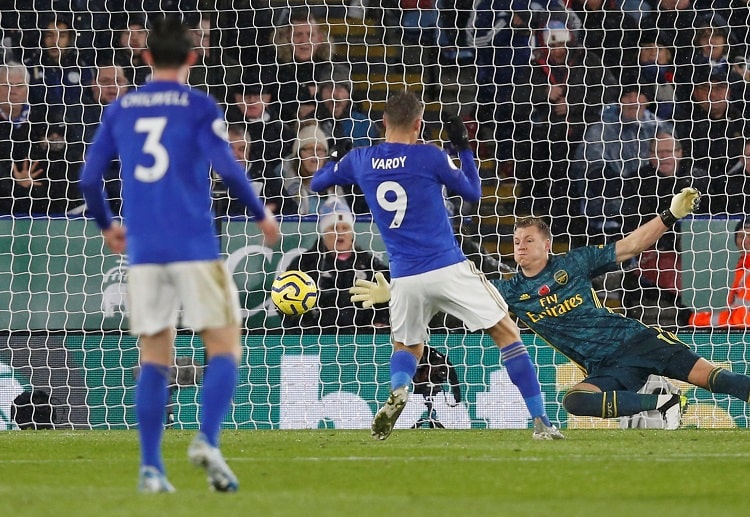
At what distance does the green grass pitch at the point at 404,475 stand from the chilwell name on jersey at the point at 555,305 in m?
0.77

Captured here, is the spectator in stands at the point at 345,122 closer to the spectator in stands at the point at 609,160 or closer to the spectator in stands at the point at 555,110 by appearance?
the spectator in stands at the point at 555,110

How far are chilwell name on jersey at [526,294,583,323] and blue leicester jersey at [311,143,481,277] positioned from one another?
104 centimetres

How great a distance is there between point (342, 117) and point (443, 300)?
4699mm

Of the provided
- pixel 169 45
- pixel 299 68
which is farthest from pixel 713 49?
pixel 169 45

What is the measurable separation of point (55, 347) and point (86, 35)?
361 centimetres

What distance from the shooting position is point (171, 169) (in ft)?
16.0

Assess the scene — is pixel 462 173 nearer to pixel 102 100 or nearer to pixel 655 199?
pixel 655 199

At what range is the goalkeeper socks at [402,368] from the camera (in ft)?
24.5

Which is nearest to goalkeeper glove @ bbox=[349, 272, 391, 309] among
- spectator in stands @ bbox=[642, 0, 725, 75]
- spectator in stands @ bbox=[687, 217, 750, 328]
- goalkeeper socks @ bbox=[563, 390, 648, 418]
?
goalkeeper socks @ bbox=[563, 390, 648, 418]

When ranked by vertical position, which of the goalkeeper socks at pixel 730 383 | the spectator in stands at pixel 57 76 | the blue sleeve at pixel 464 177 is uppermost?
the spectator in stands at pixel 57 76

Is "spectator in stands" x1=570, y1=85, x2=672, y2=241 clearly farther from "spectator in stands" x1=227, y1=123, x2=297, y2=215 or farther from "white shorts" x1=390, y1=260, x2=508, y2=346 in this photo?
"white shorts" x1=390, y1=260, x2=508, y2=346

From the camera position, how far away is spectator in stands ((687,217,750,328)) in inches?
404

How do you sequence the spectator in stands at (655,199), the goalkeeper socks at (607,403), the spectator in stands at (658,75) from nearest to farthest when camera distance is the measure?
the goalkeeper socks at (607,403), the spectator in stands at (655,199), the spectator in stands at (658,75)

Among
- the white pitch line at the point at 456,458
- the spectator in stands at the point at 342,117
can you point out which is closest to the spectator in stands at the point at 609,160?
the spectator in stands at the point at 342,117
